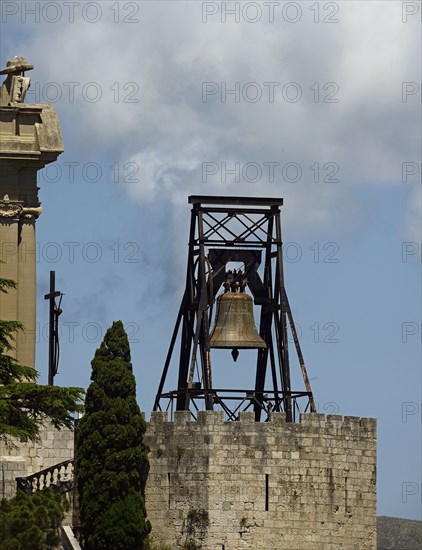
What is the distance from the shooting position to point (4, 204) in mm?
65500

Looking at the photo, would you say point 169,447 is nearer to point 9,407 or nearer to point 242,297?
point 242,297

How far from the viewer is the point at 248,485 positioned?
205 feet

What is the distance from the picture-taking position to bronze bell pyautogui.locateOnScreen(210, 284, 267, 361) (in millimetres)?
65312

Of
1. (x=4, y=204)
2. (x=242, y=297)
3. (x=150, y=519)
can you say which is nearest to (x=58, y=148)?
(x=4, y=204)

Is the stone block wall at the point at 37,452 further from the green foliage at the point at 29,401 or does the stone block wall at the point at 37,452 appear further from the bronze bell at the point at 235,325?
the green foliage at the point at 29,401

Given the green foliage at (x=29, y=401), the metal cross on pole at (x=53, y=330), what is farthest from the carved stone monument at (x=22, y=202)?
the green foliage at (x=29, y=401)

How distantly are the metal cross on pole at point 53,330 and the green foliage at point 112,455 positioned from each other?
495 cm

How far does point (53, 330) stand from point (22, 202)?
3867 millimetres

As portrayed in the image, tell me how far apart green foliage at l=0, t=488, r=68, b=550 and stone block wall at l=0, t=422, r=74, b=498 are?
5824mm

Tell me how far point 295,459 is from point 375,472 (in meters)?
2.78

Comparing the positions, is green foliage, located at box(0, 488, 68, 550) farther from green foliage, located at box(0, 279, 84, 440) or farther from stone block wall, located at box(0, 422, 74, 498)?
stone block wall, located at box(0, 422, 74, 498)

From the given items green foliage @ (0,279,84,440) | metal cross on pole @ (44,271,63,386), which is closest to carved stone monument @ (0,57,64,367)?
metal cross on pole @ (44,271,63,386)

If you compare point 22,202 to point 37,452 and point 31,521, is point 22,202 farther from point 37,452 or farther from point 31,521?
point 31,521

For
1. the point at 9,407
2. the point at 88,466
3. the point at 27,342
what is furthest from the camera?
the point at 27,342
